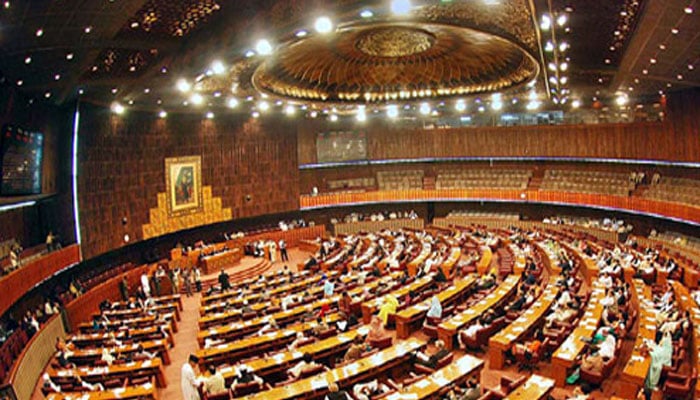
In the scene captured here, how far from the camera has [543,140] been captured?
31.6 m

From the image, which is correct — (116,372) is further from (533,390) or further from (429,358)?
(533,390)

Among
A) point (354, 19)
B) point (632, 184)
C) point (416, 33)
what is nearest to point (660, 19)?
point (354, 19)

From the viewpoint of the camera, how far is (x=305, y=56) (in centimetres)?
2112

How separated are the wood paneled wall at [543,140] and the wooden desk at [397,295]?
13.7m

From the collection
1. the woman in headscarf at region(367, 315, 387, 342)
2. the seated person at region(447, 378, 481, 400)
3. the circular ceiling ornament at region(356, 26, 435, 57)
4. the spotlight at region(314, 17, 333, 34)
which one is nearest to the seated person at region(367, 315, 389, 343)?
the woman in headscarf at region(367, 315, 387, 342)

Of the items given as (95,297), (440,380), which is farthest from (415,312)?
(95,297)

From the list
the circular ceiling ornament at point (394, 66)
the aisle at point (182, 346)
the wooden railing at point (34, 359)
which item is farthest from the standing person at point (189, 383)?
the circular ceiling ornament at point (394, 66)

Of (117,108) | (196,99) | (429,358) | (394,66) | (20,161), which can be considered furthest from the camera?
(394,66)

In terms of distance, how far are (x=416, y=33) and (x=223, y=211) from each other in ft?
50.3

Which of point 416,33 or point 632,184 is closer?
point 416,33

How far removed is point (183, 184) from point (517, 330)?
19.1 meters

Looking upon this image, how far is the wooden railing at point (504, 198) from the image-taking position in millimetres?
24719

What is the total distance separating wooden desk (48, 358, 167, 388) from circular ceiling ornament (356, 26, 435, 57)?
1240 cm

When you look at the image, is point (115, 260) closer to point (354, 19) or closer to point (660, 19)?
point (354, 19)
